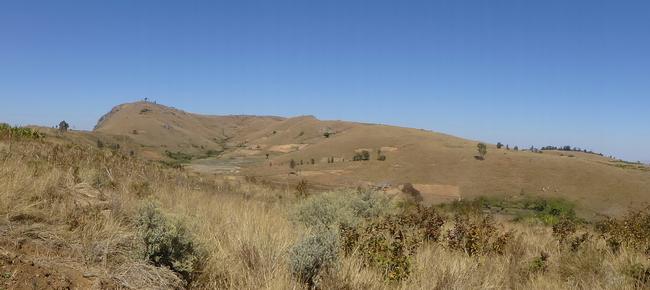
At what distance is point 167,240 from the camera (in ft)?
10.7

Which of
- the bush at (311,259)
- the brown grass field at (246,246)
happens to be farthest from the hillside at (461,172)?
the bush at (311,259)

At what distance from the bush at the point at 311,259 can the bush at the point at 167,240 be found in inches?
37.1

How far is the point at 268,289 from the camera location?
10.1 ft

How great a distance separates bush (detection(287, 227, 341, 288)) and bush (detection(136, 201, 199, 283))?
941 millimetres

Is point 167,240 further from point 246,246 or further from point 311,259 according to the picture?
point 311,259

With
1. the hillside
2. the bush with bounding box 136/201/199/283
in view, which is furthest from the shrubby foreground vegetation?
the hillside

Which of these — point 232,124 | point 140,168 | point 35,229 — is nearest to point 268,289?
point 35,229

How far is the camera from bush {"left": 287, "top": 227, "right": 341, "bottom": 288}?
3.53 meters

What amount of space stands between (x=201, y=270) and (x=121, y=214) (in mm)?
1677

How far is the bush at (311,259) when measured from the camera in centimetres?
353

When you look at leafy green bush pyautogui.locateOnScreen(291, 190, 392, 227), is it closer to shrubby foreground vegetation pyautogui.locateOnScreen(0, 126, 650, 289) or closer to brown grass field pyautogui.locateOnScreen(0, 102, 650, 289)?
brown grass field pyautogui.locateOnScreen(0, 102, 650, 289)

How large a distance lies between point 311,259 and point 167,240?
1330 millimetres

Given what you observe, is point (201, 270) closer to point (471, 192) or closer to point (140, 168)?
point (140, 168)

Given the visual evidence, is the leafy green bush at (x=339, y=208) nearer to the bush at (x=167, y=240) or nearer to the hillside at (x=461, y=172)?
the bush at (x=167, y=240)
